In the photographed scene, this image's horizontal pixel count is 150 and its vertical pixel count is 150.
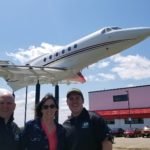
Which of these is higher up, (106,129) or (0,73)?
(0,73)

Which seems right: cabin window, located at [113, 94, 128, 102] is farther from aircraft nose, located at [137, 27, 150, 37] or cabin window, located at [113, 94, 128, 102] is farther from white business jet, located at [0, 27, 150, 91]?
aircraft nose, located at [137, 27, 150, 37]

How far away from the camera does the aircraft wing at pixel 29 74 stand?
108 ft

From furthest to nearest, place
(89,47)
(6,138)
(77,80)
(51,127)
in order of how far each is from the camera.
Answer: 1. (77,80)
2. (89,47)
3. (51,127)
4. (6,138)

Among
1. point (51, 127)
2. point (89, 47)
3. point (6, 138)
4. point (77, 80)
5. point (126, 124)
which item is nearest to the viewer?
point (6, 138)

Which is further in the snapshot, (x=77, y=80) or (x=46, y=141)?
(x=77, y=80)

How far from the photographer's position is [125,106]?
65.2 metres

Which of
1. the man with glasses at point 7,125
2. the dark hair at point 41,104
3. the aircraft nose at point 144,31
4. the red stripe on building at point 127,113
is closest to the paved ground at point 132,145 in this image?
the aircraft nose at point 144,31

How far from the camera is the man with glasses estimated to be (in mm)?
4879

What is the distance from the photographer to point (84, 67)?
34.1 meters

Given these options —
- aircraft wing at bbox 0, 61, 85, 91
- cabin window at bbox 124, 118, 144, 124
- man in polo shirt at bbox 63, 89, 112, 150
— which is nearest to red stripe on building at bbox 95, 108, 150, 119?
cabin window at bbox 124, 118, 144, 124

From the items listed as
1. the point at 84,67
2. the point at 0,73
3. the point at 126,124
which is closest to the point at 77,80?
the point at 84,67

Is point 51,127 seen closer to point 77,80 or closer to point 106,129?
point 106,129

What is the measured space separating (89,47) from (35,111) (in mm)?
27268

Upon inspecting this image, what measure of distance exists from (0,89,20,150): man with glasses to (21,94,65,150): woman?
17cm
